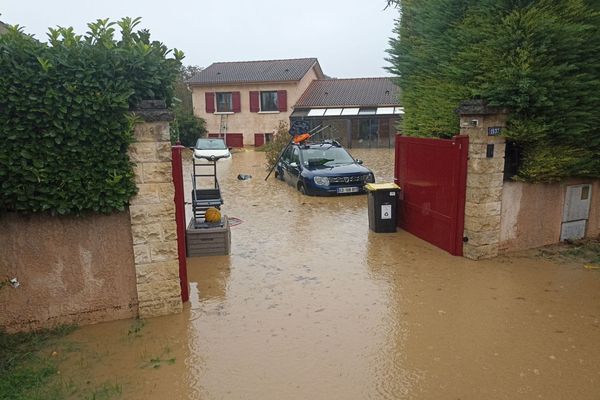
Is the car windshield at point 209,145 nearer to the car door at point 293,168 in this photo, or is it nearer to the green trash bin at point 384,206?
the car door at point 293,168

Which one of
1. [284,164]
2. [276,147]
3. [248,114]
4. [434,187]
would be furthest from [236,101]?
[434,187]

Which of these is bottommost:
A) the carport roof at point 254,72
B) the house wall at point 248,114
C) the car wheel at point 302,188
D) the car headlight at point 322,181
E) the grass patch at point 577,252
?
the grass patch at point 577,252

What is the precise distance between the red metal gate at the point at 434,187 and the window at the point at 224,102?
79.5 feet

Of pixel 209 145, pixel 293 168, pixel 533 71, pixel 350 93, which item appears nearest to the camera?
pixel 533 71

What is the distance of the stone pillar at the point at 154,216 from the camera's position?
17.3ft

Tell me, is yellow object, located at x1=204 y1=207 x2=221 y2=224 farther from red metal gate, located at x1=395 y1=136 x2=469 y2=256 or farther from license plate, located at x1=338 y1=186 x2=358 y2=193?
license plate, located at x1=338 y1=186 x2=358 y2=193

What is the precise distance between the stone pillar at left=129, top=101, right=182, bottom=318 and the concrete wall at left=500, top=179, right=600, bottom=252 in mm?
5221

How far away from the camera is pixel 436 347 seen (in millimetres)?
4805

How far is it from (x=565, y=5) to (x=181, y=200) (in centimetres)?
605

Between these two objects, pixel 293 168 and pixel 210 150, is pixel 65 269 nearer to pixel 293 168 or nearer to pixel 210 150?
pixel 293 168

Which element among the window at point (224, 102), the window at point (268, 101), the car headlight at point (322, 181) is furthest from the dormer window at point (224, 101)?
the car headlight at point (322, 181)

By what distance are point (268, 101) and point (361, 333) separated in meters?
28.4

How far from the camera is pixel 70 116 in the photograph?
482 centimetres

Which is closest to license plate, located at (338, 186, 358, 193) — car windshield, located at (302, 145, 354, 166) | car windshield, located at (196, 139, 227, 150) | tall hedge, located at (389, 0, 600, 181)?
car windshield, located at (302, 145, 354, 166)
